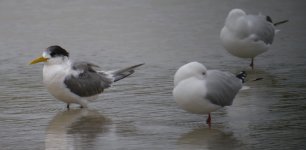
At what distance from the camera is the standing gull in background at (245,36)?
10789 mm

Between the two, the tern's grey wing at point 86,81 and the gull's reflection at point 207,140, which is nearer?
the gull's reflection at point 207,140

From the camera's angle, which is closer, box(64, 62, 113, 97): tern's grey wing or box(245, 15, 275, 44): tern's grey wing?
box(64, 62, 113, 97): tern's grey wing

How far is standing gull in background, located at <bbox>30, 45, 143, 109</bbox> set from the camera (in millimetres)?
8672

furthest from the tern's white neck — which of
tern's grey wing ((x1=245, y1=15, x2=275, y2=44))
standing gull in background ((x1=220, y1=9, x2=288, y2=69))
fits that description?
tern's grey wing ((x1=245, y1=15, x2=275, y2=44))

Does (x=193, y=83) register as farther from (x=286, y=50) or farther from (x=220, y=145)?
(x=286, y=50)

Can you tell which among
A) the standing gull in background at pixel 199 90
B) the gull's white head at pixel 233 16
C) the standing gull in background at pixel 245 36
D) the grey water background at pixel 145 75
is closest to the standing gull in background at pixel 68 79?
the grey water background at pixel 145 75

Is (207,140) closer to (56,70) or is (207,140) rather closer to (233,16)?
(56,70)

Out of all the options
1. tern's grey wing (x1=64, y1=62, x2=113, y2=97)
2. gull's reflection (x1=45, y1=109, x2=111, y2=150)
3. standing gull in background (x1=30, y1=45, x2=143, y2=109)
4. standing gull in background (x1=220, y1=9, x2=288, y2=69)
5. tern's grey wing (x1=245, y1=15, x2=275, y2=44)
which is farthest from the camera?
tern's grey wing (x1=245, y1=15, x2=275, y2=44)

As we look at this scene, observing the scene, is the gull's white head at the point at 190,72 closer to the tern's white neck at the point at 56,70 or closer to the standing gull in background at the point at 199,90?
the standing gull in background at the point at 199,90

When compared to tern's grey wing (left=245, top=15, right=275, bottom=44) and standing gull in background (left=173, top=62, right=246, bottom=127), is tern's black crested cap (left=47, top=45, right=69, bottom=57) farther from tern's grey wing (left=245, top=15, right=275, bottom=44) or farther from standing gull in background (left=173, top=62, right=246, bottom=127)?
tern's grey wing (left=245, top=15, right=275, bottom=44)

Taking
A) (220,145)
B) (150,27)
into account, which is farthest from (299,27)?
(220,145)

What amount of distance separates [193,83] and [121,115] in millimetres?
993

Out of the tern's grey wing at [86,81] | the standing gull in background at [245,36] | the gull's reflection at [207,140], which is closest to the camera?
the gull's reflection at [207,140]

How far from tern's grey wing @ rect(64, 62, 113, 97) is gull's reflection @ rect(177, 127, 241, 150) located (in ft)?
5.42
